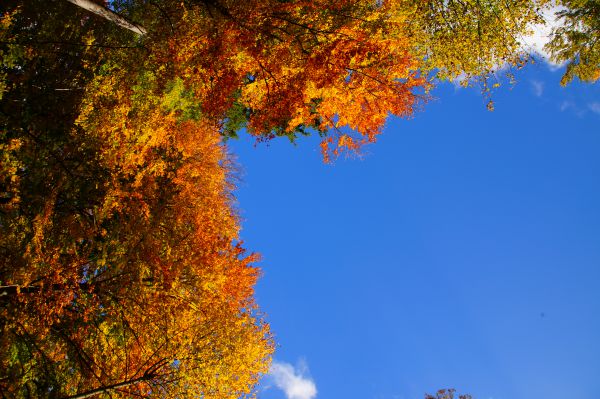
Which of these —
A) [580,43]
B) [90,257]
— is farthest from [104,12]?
[580,43]

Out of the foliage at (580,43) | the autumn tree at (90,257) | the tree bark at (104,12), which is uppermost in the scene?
the foliage at (580,43)

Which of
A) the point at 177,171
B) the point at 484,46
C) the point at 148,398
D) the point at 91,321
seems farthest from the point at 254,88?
the point at 148,398

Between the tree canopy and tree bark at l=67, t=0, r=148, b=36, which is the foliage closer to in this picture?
the tree canopy

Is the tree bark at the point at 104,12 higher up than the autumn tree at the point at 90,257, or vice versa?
the tree bark at the point at 104,12

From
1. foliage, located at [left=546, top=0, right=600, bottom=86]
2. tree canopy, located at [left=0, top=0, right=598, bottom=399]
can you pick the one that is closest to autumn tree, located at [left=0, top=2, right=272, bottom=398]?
tree canopy, located at [left=0, top=0, right=598, bottom=399]

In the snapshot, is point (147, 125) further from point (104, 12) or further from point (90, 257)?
point (90, 257)

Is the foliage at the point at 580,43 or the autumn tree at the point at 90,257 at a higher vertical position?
the foliage at the point at 580,43

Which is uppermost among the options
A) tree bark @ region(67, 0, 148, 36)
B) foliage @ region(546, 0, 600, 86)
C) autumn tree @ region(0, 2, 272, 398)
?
foliage @ region(546, 0, 600, 86)

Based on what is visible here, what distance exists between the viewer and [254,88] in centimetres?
1592

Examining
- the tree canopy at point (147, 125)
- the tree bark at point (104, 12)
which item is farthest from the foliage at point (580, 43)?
the tree bark at point (104, 12)

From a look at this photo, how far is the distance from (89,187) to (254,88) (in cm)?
768

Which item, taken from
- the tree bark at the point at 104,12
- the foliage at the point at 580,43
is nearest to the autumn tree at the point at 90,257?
the tree bark at the point at 104,12

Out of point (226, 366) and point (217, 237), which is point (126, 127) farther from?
point (226, 366)

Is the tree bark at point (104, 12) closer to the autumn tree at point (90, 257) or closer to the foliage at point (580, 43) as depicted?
the autumn tree at point (90, 257)
